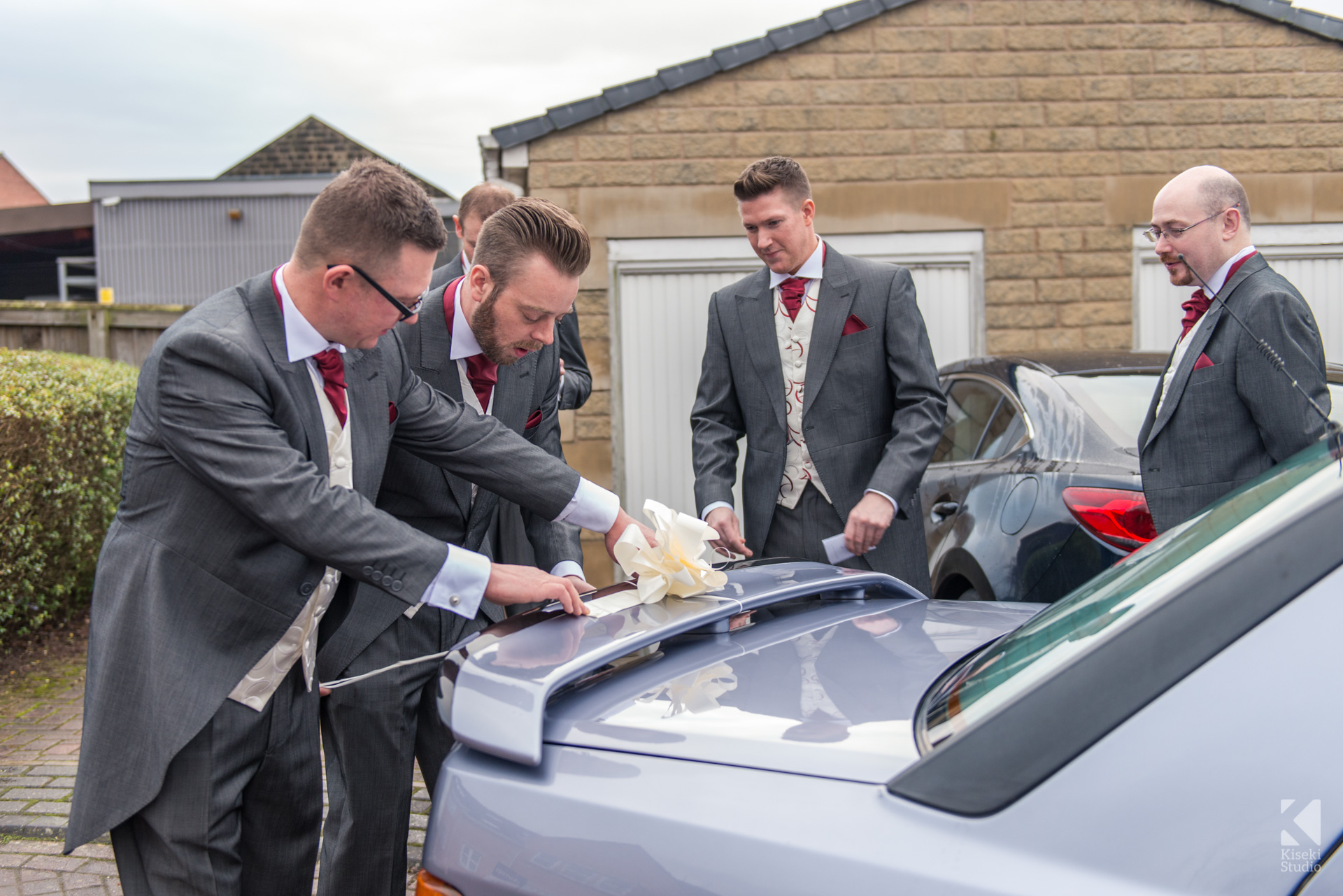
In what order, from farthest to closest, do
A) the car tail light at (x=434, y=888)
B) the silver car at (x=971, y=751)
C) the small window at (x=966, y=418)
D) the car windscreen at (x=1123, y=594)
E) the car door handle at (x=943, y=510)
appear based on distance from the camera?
the small window at (x=966, y=418) < the car door handle at (x=943, y=510) < the car tail light at (x=434, y=888) < the car windscreen at (x=1123, y=594) < the silver car at (x=971, y=751)

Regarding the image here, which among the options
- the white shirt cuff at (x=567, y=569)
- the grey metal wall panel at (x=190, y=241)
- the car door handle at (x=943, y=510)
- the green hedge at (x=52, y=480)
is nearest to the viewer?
the white shirt cuff at (x=567, y=569)

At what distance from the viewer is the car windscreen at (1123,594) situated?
1.17 m

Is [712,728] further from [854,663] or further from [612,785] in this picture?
[854,663]

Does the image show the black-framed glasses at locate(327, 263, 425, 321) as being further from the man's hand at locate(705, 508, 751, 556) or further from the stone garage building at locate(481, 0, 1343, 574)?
the stone garage building at locate(481, 0, 1343, 574)

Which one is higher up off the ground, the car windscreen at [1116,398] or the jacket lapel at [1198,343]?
the jacket lapel at [1198,343]

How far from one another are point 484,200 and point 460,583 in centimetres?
252

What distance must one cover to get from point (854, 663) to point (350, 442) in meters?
1.11

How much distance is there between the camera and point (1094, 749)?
3.50 ft

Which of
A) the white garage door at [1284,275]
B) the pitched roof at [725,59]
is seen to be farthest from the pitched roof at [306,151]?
the white garage door at [1284,275]

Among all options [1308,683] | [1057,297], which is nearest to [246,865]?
[1308,683]

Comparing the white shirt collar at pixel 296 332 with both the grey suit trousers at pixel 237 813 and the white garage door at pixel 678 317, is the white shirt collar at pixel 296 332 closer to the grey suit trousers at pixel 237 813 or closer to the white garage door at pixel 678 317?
the grey suit trousers at pixel 237 813

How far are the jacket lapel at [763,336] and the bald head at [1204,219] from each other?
111 centimetres

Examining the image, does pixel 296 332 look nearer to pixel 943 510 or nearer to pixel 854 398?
pixel 854 398

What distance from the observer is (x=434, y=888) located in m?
1.37
